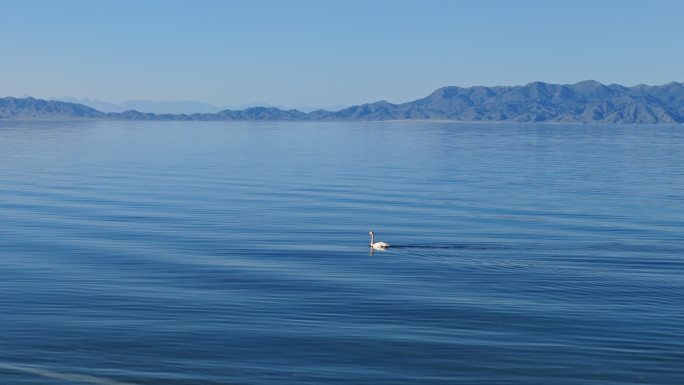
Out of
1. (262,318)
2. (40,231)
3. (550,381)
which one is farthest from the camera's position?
(40,231)

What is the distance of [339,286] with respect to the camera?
35.1 m

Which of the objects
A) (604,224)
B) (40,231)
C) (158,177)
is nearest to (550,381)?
(604,224)

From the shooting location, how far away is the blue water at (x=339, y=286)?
25234 millimetres

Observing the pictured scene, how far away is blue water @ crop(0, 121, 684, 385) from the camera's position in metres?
25.2

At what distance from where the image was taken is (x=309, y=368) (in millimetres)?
24984

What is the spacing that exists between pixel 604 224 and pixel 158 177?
150ft

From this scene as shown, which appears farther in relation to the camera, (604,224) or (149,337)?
(604,224)

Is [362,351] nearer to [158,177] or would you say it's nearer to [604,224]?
[604,224]

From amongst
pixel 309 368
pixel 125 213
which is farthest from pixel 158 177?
pixel 309 368

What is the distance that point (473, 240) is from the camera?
45.8m

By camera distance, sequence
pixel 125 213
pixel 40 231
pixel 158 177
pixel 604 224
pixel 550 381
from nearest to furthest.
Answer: pixel 550 381 → pixel 40 231 → pixel 604 224 → pixel 125 213 → pixel 158 177

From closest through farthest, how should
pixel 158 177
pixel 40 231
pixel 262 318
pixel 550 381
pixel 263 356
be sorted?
pixel 550 381 < pixel 263 356 < pixel 262 318 < pixel 40 231 < pixel 158 177

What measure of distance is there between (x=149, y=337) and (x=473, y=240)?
74.3 feet

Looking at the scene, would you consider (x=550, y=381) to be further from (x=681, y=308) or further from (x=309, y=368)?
(x=681, y=308)
